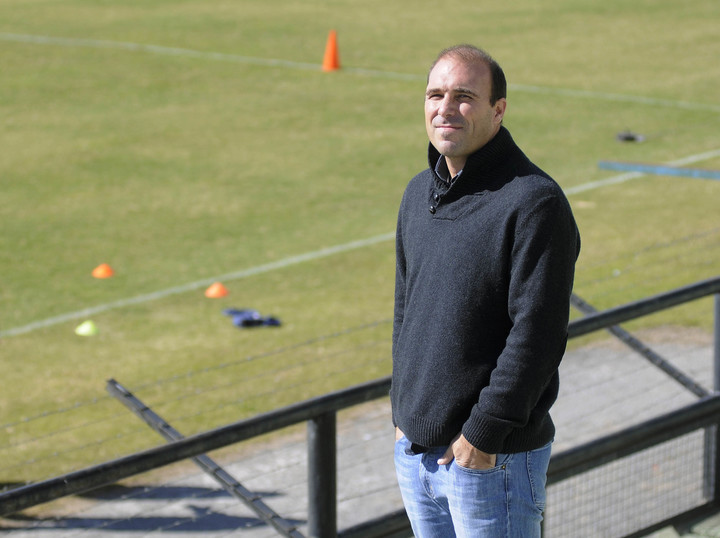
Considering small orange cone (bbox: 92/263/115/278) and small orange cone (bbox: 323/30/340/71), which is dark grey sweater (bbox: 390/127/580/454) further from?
small orange cone (bbox: 323/30/340/71)

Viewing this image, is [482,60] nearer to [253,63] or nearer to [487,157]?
[487,157]

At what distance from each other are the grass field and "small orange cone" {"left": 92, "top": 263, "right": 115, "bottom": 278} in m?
0.07

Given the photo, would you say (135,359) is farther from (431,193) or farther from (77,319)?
(431,193)

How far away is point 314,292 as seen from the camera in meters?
9.59

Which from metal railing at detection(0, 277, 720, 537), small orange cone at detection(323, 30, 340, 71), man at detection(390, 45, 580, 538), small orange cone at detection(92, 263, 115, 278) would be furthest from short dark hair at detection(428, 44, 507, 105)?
small orange cone at detection(323, 30, 340, 71)

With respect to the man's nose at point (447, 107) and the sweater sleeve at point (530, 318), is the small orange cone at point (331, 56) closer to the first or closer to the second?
the man's nose at point (447, 107)

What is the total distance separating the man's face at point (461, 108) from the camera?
3.18 metres

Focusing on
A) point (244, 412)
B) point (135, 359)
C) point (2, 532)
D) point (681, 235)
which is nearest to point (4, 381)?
point (135, 359)

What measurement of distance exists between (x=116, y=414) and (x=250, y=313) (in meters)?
1.79

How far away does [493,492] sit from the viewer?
3211 mm

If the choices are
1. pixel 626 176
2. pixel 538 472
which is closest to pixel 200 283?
pixel 626 176

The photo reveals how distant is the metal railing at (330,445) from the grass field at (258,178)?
529 mm

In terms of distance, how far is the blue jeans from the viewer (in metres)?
3.21

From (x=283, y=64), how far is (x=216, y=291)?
9873mm
